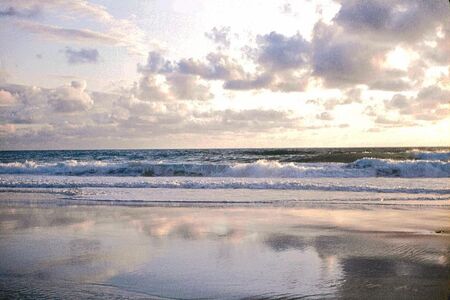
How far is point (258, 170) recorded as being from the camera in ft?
103

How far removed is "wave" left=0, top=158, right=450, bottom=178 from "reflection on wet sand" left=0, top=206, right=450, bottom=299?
17.8 metres

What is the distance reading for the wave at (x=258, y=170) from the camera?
2977 centimetres

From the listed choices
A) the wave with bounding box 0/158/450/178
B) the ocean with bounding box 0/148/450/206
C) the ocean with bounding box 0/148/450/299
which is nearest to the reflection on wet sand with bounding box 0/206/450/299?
the ocean with bounding box 0/148/450/299

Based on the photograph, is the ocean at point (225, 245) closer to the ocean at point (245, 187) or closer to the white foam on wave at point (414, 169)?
the ocean at point (245, 187)

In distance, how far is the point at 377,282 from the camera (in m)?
5.93

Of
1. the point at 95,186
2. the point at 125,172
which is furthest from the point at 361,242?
the point at 125,172

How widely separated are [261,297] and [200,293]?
2.51 ft

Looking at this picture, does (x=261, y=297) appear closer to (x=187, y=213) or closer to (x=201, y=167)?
(x=187, y=213)

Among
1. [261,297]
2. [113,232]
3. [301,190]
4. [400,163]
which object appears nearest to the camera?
[261,297]

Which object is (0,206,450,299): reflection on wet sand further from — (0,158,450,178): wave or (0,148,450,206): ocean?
(0,158,450,178): wave

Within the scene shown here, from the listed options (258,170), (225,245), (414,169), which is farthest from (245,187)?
(414,169)

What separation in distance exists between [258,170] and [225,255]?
2417cm

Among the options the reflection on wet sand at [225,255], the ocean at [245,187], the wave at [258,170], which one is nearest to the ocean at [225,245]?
the reflection on wet sand at [225,255]

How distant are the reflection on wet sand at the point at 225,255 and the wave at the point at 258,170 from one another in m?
17.8
